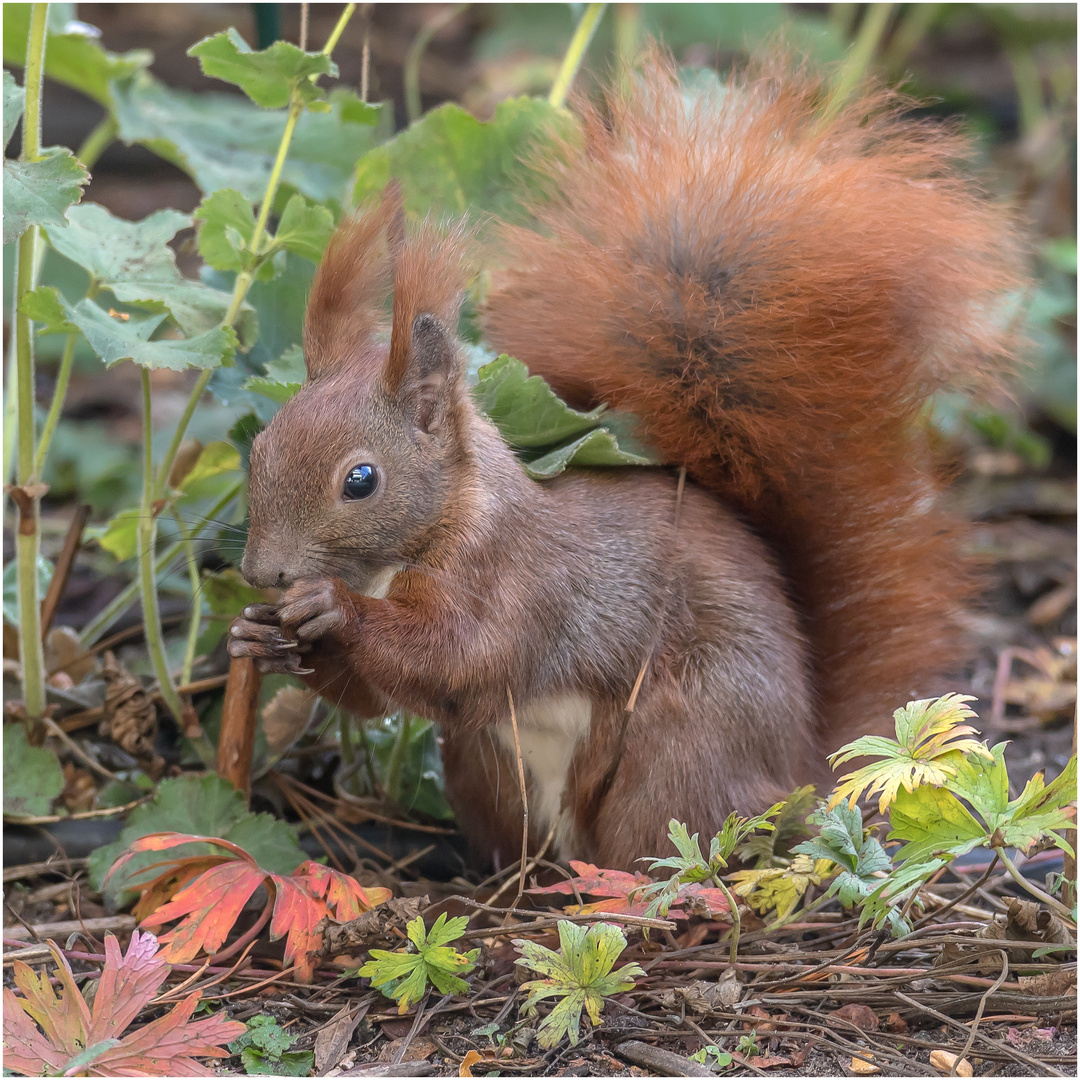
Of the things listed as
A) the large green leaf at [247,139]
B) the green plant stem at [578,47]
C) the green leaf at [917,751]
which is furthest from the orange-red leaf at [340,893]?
the green plant stem at [578,47]

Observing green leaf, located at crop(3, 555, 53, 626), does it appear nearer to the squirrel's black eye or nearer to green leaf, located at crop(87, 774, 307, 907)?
green leaf, located at crop(87, 774, 307, 907)

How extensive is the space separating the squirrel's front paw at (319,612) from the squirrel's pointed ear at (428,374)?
26cm

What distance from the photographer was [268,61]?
1.66m

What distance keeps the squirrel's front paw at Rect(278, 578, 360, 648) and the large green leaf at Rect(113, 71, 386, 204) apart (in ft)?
2.89

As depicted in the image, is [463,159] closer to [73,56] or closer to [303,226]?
[303,226]

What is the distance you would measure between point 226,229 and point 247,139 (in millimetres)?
493

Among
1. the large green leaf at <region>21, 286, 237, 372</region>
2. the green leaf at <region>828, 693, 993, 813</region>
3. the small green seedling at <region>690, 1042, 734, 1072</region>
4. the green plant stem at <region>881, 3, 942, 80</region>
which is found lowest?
the small green seedling at <region>690, 1042, 734, 1072</region>

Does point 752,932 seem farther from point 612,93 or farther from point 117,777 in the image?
point 612,93

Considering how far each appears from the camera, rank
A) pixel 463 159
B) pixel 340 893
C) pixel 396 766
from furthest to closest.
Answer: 1. pixel 463 159
2. pixel 396 766
3. pixel 340 893

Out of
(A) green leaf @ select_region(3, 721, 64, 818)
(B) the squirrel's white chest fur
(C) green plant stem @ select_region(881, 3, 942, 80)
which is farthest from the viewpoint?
(C) green plant stem @ select_region(881, 3, 942, 80)

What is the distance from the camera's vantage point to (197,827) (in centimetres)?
172

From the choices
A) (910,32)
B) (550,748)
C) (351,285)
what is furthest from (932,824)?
(910,32)

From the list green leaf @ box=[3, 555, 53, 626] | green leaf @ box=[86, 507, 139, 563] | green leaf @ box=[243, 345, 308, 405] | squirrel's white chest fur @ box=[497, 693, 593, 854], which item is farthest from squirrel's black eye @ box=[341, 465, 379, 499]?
green leaf @ box=[3, 555, 53, 626]

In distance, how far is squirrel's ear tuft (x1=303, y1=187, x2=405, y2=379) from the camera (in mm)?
1628
